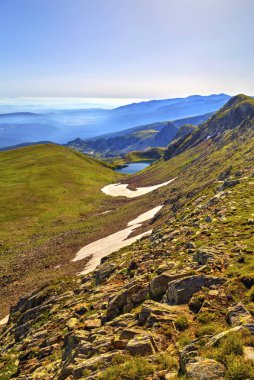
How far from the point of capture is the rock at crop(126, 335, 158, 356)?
1457 centimetres

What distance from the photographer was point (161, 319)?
664 inches

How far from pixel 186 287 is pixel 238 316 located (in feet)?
14.5

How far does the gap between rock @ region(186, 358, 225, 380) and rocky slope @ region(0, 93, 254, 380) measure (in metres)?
0.03

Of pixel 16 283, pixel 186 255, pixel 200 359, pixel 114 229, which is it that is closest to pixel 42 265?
pixel 16 283

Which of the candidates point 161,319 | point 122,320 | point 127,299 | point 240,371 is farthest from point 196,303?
point 240,371

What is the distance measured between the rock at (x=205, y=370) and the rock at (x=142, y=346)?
297 centimetres

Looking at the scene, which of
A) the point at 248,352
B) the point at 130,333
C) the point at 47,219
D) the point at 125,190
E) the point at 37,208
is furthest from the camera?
the point at 125,190

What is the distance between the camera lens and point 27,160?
194 metres

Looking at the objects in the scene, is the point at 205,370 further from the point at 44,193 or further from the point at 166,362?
the point at 44,193

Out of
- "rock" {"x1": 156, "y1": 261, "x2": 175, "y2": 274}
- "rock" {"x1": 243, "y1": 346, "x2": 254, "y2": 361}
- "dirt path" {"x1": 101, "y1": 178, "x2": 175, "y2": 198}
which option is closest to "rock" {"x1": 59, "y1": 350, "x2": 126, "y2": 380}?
"rock" {"x1": 243, "y1": 346, "x2": 254, "y2": 361}

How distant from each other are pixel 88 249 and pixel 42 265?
28.8 feet

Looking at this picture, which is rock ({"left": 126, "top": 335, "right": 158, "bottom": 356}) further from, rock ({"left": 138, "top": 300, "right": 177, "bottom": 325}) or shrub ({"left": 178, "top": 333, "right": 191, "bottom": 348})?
rock ({"left": 138, "top": 300, "right": 177, "bottom": 325})

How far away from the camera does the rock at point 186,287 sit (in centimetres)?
1847

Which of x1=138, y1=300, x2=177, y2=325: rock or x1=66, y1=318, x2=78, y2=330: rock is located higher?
A: x1=138, y1=300, x2=177, y2=325: rock
